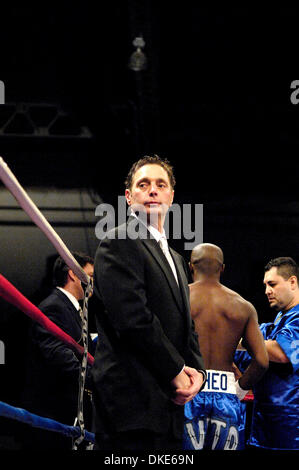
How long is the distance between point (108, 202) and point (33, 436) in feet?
13.1

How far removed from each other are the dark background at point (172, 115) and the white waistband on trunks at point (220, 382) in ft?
10.2

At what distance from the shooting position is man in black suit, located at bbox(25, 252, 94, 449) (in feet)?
9.02

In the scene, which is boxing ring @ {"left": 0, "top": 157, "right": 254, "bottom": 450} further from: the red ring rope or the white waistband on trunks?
the white waistband on trunks

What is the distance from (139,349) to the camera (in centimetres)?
137

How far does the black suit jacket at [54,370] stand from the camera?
274 centimetres

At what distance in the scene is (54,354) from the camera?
2.73m

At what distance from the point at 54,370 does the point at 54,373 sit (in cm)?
5

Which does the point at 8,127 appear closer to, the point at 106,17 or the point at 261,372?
the point at 106,17
